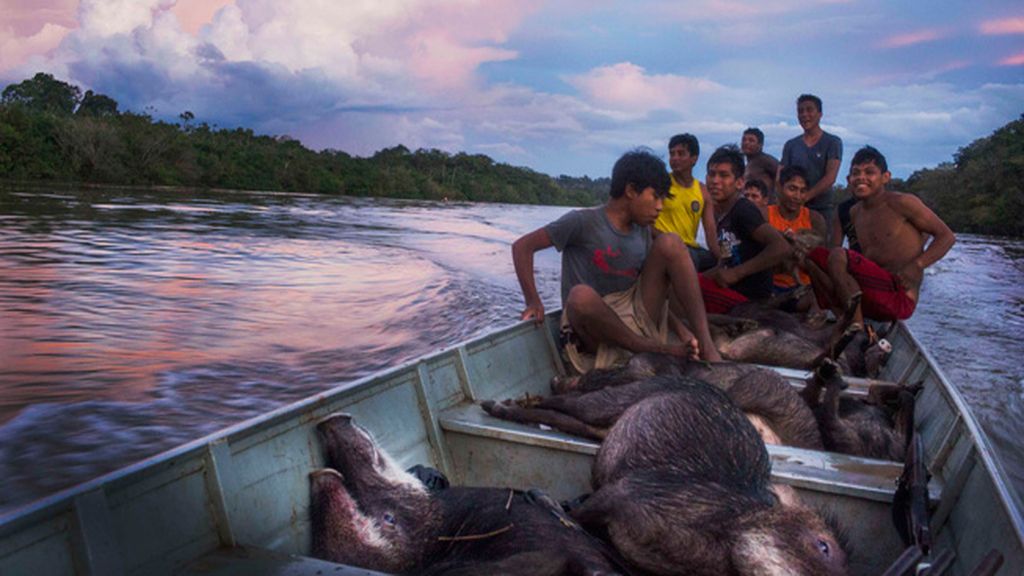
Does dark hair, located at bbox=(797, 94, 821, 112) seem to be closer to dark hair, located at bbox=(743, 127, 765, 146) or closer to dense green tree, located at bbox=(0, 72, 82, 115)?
dark hair, located at bbox=(743, 127, 765, 146)

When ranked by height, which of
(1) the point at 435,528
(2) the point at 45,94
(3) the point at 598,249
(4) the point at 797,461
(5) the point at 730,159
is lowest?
(4) the point at 797,461

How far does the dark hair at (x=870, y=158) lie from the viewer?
292 inches

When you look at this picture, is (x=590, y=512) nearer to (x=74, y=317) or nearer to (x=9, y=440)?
(x=9, y=440)

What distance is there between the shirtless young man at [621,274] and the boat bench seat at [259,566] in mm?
2901

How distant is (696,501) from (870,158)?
5779 millimetres

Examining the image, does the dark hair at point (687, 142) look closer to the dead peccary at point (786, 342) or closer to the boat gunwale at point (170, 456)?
the dead peccary at point (786, 342)

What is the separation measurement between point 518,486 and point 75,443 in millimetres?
5168

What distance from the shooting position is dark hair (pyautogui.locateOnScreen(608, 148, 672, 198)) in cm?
534

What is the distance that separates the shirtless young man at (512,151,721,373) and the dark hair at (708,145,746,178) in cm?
218

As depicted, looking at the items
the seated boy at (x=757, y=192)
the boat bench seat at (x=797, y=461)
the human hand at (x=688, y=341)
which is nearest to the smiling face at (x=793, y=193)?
the seated boy at (x=757, y=192)

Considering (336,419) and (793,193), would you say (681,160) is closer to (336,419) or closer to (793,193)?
(793,193)

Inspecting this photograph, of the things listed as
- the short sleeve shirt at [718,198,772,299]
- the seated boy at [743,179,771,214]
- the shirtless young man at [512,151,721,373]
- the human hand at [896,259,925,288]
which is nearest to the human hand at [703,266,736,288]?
the short sleeve shirt at [718,198,772,299]

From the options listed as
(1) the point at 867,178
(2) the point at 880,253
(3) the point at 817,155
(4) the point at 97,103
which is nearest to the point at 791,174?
(1) the point at 867,178

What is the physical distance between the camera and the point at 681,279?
526 centimetres
